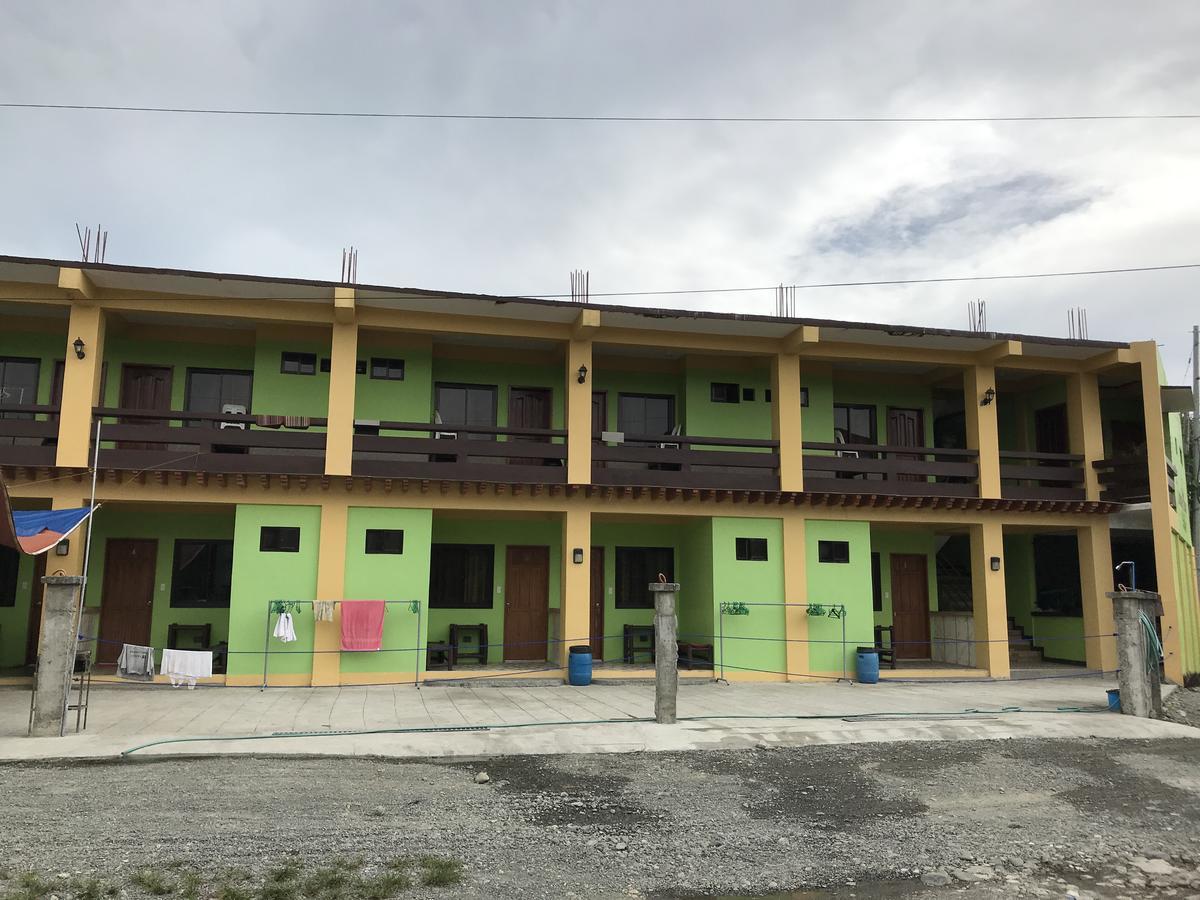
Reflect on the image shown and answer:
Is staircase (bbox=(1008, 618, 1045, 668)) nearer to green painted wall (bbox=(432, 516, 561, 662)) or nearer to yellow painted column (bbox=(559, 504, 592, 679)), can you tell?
yellow painted column (bbox=(559, 504, 592, 679))

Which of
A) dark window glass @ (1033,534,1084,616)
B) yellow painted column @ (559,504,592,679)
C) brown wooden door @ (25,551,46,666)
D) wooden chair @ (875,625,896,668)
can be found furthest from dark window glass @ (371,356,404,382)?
dark window glass @ (1033,534,1084,616)

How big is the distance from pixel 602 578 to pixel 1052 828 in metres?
12.9

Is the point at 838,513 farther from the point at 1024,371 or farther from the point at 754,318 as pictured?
the point at 1024,371

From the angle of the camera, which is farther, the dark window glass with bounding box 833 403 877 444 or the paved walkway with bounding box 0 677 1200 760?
the dark window glass with bounding box 833 403 877 444

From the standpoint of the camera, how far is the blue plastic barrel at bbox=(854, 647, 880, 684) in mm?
17828

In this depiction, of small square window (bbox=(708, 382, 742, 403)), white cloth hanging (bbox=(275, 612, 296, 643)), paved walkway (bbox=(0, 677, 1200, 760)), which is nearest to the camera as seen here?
paved walkway (bbox=(0, 677, 1200, 760))

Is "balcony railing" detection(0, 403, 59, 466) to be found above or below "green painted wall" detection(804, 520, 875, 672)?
above

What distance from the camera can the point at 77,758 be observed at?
30.8 feet

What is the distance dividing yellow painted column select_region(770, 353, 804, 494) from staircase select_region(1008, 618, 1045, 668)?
24.9 ft

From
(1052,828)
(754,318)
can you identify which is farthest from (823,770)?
(754,318)

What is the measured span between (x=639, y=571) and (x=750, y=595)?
325 centimetres

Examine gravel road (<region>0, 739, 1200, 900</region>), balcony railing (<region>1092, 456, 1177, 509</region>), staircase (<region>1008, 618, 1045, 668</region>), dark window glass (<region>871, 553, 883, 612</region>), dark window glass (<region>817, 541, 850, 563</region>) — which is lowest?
gravel road (<region>0, 739, 1200, 900</region>)

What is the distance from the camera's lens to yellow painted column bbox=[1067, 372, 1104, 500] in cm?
2006

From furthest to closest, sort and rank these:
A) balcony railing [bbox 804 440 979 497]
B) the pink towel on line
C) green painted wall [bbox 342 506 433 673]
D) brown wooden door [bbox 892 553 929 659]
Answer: brown wooden door [bbox 892 553 929 659], balcony railing [bbox 804 440 979 497], green painted wall [bbox 342 506 433 673], the pink towel on line
